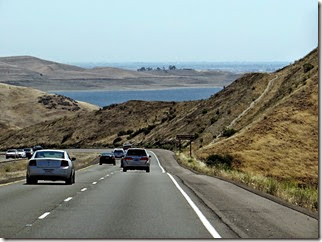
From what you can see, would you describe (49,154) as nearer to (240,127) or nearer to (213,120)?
(240,127)

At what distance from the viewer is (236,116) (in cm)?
10012

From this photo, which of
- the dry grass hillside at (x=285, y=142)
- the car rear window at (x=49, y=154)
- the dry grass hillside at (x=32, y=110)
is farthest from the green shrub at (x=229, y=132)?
the dry grass hillside at (x=32, y=110)

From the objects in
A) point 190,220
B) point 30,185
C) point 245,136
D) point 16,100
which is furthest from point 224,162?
point 16,100

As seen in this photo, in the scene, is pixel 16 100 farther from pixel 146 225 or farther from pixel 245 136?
pixel 146 225

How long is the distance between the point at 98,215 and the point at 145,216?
3.48 feet

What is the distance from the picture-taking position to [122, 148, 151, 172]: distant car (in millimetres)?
47312

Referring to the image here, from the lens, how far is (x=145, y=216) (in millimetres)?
16688

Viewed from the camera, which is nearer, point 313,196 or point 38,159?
point 313,196

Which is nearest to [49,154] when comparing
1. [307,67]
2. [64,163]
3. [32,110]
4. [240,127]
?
[64,163]

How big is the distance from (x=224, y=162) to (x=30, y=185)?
125 ft

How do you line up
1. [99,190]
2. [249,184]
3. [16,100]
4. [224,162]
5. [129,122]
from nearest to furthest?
[99,190], [249,184], [224,162], [129,122], [16,100]

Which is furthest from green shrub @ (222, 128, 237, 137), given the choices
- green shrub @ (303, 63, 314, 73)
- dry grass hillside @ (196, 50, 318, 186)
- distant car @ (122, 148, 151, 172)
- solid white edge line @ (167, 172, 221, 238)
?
solid white edge line @ (167, 172, 221, 238)

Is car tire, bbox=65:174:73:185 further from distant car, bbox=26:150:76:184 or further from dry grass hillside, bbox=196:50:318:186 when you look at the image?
dry grass hillside, bbox=196:50:318:186

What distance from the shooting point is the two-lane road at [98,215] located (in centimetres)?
1366
